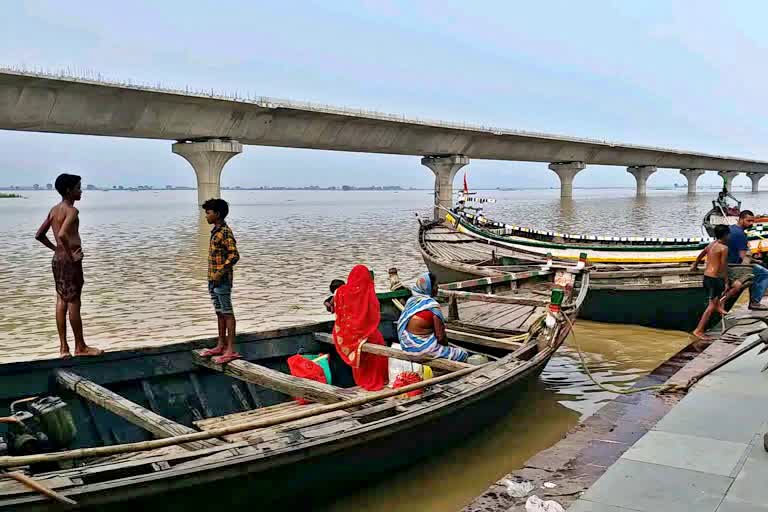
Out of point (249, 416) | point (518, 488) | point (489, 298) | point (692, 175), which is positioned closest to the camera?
point (518, 488)

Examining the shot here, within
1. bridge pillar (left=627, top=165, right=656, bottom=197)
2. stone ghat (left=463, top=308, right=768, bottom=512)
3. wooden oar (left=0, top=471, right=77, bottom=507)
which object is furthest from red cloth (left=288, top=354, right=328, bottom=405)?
bridge pillar (left=627, top=165, right=656, bottom=197)

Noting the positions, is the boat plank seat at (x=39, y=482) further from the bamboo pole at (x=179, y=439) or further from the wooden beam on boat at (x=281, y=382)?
the wooden beam on boat at (x=281, y=382)

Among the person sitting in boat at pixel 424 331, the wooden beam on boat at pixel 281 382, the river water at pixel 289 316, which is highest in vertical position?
the person sitting in boat at pixel 424 331

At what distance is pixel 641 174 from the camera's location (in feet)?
263

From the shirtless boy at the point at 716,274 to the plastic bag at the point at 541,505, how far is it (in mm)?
6452

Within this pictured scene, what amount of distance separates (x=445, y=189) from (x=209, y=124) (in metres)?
23.6

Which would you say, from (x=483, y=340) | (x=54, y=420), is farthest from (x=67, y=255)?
(x=483, y=340)

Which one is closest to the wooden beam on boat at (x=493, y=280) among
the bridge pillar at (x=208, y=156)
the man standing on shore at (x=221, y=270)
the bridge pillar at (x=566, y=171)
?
the man standing on shore at (x=221, y=270)

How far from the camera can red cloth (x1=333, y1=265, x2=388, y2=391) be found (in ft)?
19.7

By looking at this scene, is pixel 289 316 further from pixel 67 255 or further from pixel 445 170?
pixel 445 170

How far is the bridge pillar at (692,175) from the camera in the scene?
88800 mm

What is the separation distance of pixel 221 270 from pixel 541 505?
3.75 metres

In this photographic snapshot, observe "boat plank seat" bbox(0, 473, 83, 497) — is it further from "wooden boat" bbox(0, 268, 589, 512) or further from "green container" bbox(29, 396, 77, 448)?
"green container" bbox(29, 396, 77, 448)

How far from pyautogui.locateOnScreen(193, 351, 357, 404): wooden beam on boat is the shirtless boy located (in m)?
6.59
